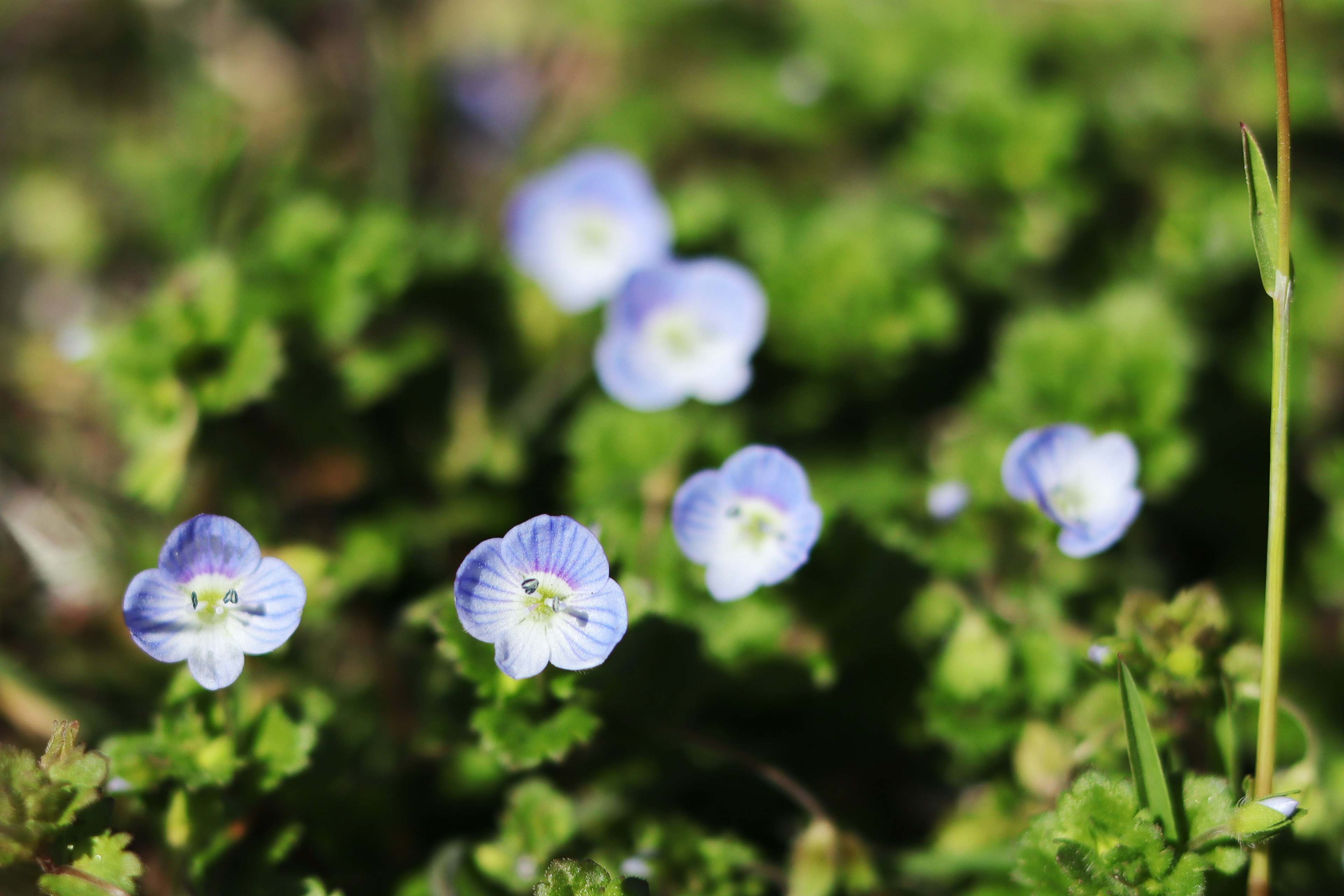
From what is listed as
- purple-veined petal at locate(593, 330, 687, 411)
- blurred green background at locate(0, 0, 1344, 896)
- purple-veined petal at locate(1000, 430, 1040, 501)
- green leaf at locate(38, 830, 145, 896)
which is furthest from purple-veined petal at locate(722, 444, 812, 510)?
green leaf at locate(38, 830, 145, 896)

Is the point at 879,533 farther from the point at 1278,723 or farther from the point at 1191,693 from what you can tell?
the point at 1278,723

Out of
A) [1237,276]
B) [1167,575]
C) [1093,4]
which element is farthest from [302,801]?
[1093,4]

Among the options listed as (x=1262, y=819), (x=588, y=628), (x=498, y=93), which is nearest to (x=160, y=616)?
(x=588, y=628)

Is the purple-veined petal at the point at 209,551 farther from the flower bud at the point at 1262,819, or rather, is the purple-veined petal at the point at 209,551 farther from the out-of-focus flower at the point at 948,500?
the flower bud at the point at 1262,819

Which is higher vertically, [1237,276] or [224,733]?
[1237,276]

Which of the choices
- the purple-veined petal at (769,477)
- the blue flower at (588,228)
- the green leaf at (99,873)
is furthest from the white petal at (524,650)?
the blue flower at (588,228)
